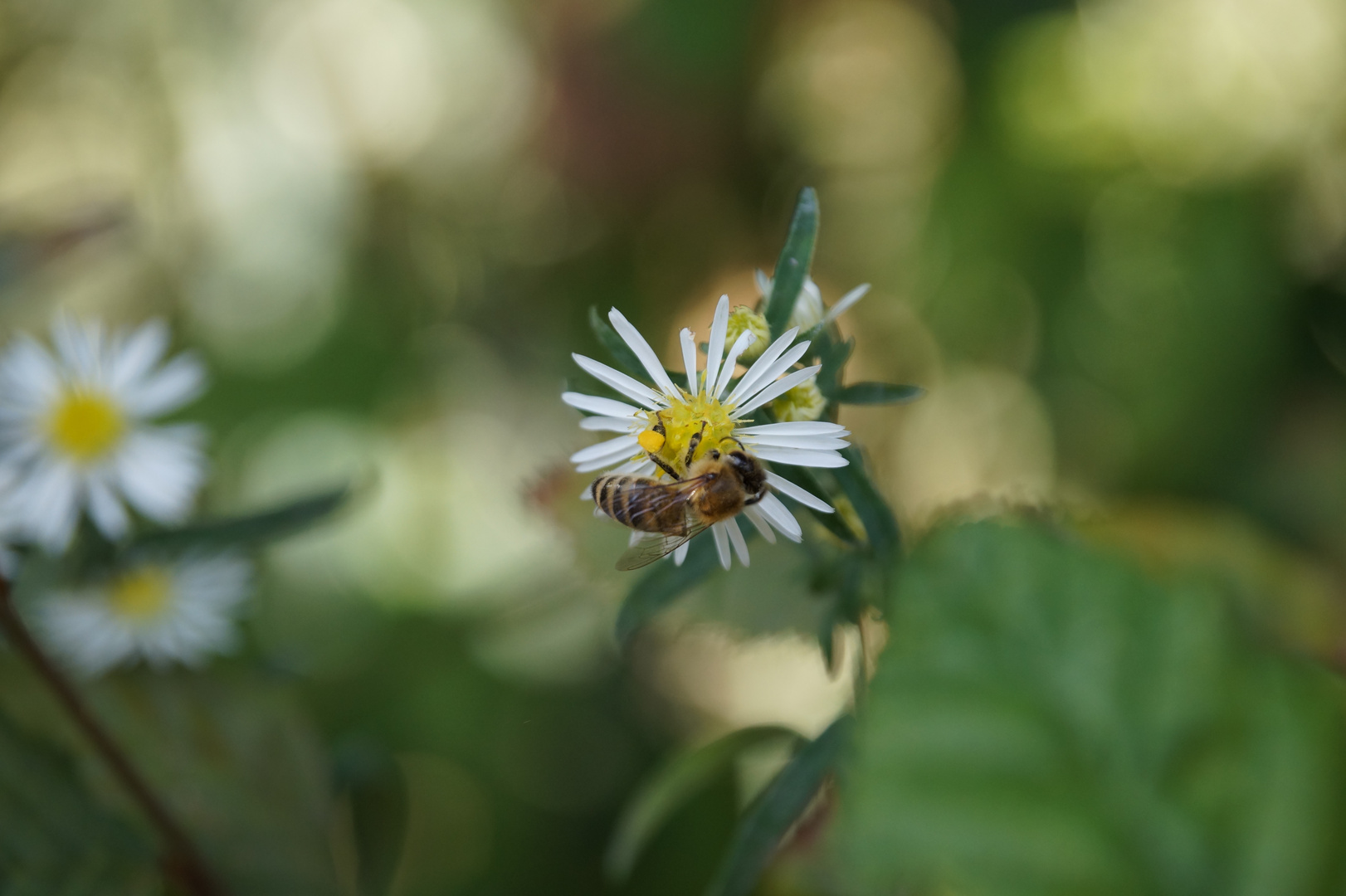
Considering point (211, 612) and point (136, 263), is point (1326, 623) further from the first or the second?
point (136, 263)

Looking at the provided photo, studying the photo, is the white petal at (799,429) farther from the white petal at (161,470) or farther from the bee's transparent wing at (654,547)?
the white petal at (161,470)

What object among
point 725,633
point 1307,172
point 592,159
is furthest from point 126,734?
point 1307,172

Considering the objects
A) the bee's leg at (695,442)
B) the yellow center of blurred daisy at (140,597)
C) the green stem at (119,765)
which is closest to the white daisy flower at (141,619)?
the yellow center of blurred daisy at (140,597)

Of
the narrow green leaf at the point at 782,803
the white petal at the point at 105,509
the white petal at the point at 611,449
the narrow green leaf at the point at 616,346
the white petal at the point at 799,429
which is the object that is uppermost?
the white petal at the point at 105,509

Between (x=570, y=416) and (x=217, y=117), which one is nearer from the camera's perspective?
(x=570, y=416)

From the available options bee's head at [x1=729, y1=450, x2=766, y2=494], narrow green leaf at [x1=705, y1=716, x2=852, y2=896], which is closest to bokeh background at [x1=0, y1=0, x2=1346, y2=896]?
narrow green leaf at [x1=705, y1=716, x2=852, y2=896]

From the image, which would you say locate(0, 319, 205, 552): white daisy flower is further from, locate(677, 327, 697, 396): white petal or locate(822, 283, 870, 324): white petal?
locate(822, 283, 870, 324): white petal

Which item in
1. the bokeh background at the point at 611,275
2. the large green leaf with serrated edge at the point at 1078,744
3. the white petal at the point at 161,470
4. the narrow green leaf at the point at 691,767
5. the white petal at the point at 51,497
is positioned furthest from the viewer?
the bokeh background at the point at 611,275
